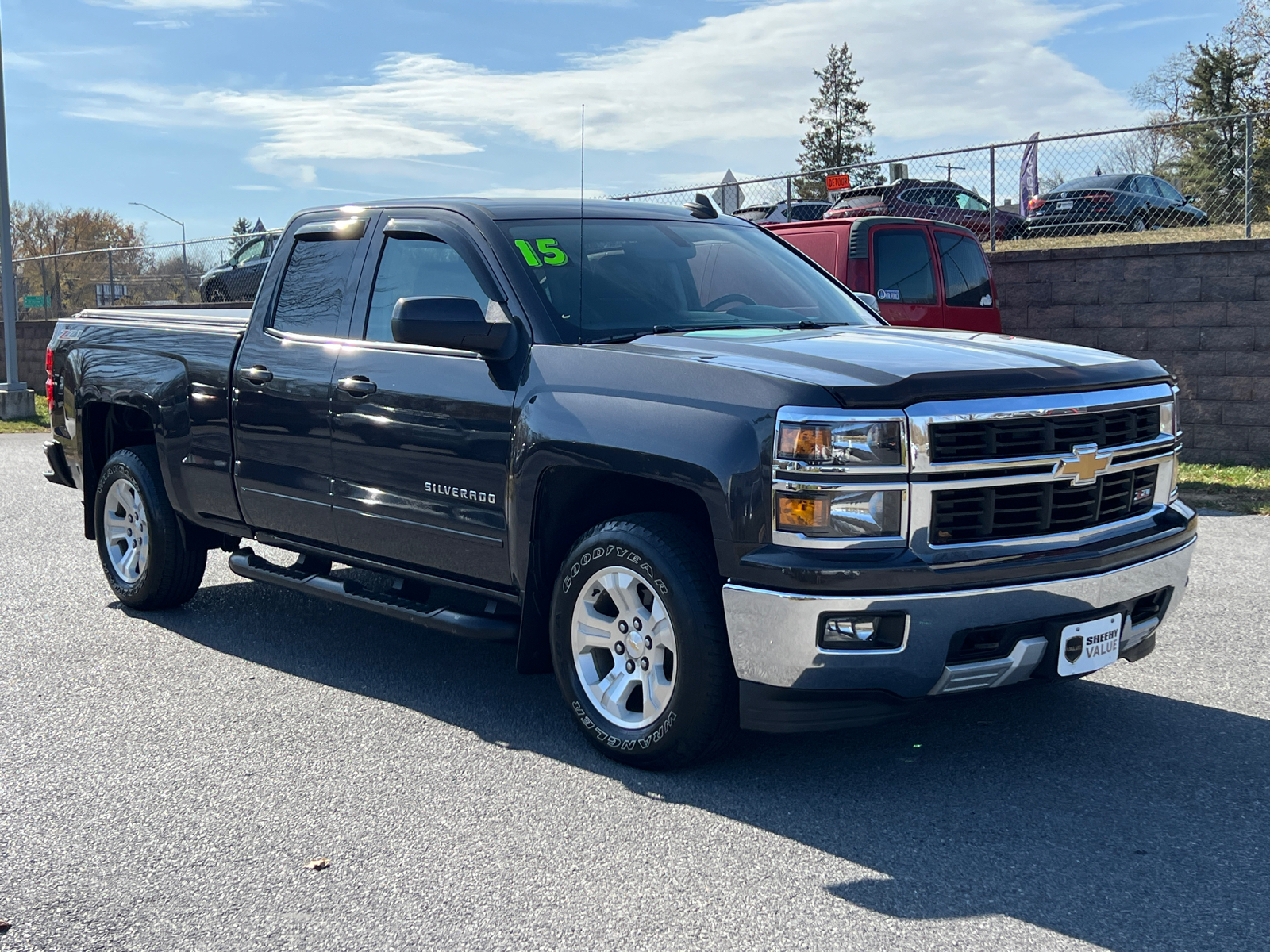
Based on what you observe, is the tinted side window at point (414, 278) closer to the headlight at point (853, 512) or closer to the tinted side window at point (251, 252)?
the headlight at point (853, 512)

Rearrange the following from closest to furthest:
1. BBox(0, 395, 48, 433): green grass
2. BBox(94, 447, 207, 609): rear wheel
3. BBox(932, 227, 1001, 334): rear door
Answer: BBox(94, 447, 207, 609): rear wheel → BBox(932, 227, 1001, 334): rear door → BBox(0, 395, 48, 433): green grass

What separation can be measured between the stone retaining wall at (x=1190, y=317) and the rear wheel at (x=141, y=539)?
10.2 meters

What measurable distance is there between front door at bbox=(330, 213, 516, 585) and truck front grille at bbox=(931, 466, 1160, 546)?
5.33ft

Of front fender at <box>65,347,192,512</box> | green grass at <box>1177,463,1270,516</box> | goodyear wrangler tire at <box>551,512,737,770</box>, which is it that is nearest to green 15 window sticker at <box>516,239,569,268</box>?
goodyear wrangler tire at <box>551,512,737,770</box>

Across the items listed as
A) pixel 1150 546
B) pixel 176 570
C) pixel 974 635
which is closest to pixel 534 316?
pixel 974 635

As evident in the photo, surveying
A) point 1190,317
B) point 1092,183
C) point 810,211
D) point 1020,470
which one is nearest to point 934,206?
point 1092,183

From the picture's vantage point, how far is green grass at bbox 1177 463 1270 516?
414 inches

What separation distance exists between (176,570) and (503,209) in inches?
111

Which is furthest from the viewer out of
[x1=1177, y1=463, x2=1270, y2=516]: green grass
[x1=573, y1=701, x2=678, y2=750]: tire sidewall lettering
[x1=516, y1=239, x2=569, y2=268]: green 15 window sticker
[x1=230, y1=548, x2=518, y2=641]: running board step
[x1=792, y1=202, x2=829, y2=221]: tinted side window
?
[x1=792, y1=202, x2=829, y2=221]: tinted side window

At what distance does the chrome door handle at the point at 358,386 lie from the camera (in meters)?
5.23

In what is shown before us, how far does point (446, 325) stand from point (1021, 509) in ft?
6.73

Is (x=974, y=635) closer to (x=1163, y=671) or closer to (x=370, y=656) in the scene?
(x=1163, y=671)

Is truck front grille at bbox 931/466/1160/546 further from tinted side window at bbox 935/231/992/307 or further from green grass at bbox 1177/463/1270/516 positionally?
tinted side window at bbox 935/231/992/307

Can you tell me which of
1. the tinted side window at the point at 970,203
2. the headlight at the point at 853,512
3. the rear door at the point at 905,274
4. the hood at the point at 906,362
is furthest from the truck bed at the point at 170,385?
the tinted side window at the point at 970,203
